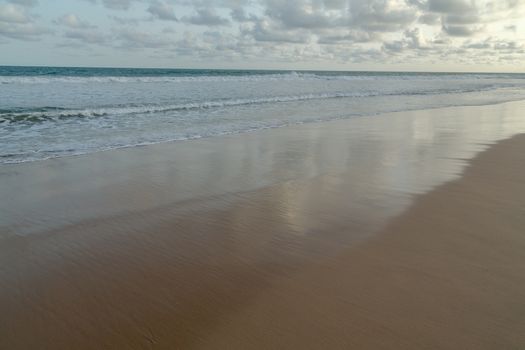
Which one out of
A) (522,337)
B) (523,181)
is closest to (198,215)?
(522,337)

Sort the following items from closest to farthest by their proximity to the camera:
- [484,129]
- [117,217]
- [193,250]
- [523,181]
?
[193,250], [117,217], [523,181], [484,129]

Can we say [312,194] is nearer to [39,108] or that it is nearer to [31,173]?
[31,173]

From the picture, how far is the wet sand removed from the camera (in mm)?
2334

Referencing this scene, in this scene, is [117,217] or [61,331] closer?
[61,331]

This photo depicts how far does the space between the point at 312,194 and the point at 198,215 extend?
1.47 metres

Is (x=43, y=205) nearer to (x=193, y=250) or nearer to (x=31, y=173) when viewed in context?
(x=31, y=173)

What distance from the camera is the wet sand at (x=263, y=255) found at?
233 centimetres

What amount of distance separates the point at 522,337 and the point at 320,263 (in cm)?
137

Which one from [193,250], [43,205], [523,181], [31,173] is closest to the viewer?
[193,250]

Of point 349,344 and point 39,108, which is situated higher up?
point 39,108

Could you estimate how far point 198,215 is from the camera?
13.9 feet

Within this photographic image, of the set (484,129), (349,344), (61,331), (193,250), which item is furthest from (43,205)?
(484,129)

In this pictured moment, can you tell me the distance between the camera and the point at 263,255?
128 inches

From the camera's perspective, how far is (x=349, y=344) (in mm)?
2209
